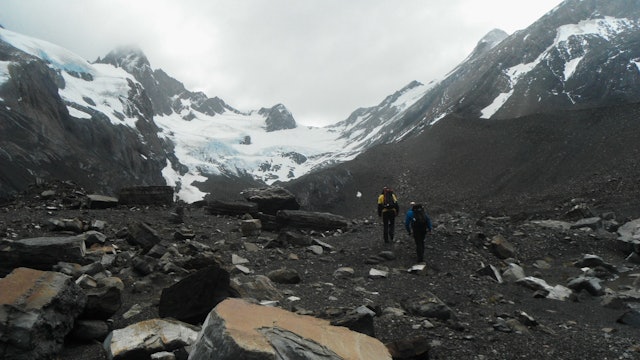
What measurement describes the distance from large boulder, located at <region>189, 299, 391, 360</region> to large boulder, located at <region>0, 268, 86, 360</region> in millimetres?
2080

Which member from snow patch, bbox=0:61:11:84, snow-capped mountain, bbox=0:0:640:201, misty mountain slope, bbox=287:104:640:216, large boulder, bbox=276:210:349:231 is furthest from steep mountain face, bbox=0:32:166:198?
large boulder, bbox=276:210:349:231

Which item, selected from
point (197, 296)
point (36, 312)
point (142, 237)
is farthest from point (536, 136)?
point (36, 312)

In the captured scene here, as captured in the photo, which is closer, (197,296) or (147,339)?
(147,339)

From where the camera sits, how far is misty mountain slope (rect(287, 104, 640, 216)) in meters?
41.4

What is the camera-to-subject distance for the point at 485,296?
1052cm

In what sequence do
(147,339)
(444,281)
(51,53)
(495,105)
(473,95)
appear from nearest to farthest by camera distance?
(147,339)
(444,281)
(495,105)
(473,95)
(51,53)

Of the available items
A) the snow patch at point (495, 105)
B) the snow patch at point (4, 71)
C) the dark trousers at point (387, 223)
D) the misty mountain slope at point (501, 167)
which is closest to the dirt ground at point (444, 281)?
the dark trousers at point (387, 223)

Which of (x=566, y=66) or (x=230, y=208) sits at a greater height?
(x=566, y=66)

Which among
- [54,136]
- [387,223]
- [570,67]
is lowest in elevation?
[387,223]

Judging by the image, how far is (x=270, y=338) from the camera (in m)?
4.48

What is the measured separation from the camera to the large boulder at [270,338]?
13.9ft

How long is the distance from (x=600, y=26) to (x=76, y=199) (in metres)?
106

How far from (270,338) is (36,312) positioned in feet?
10.0

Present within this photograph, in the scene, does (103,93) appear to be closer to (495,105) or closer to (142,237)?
(495,105)
